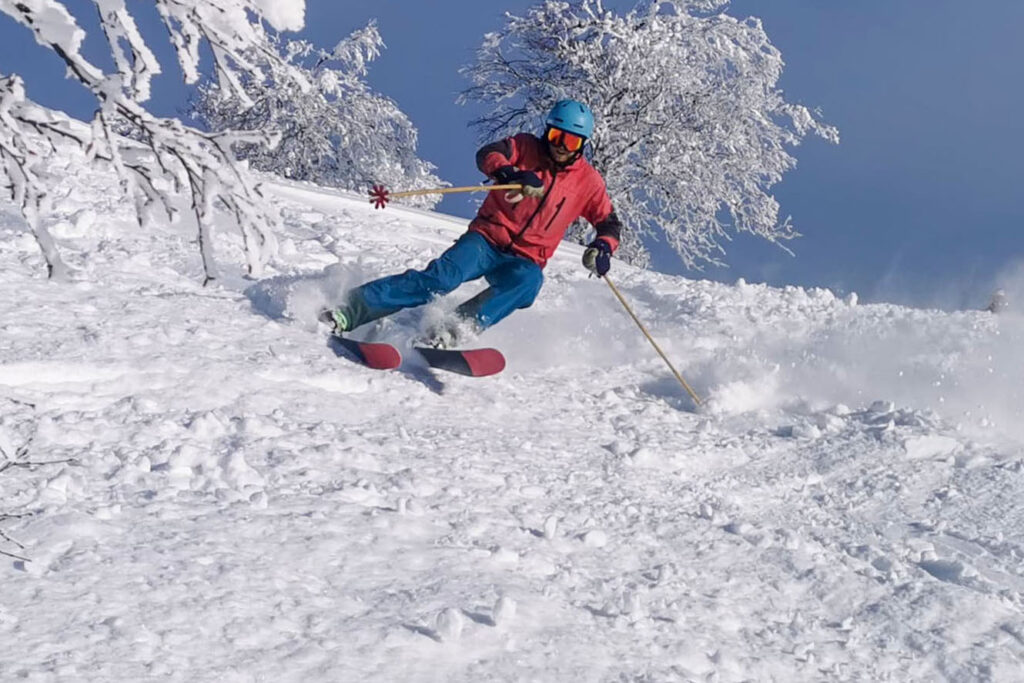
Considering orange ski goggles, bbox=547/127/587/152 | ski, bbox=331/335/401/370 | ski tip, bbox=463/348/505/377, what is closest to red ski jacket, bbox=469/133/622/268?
orange ski goggles, bbox=547/127/587/152

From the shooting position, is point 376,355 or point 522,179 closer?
point 376,355

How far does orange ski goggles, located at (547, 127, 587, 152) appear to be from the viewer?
631 centimetres

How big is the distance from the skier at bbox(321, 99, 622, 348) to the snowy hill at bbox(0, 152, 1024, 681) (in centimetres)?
39

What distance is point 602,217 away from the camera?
6855mm

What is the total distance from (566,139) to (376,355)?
1768 millimetres

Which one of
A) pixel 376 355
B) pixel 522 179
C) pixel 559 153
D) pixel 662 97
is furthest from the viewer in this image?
pixel 662 97

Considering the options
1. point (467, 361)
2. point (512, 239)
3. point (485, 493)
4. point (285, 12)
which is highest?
point (512, 239)

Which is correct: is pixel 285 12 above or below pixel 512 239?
below

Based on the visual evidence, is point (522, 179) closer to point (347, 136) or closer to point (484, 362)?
point (484, 362)

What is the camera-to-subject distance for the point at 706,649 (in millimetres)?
3270

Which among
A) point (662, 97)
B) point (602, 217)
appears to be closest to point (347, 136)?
point (662, 97)

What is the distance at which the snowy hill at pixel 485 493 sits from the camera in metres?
3.04

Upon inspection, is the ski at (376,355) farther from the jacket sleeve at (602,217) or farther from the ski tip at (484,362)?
the jacket sleeve at (602,217)

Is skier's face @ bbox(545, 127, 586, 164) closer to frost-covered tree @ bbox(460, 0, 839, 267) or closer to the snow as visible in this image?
the snow
